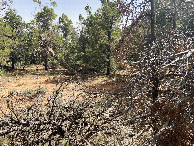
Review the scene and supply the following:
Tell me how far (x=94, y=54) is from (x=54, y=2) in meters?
13.8

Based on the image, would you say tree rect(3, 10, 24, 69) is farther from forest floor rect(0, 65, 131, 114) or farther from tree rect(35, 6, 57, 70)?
forest floor rect(0, 65, 131, 114)

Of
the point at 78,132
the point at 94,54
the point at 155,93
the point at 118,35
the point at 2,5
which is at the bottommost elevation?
the point at 78,132

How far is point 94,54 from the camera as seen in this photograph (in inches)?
711

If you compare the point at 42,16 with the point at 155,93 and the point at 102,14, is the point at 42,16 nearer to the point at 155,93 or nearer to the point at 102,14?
the point at 102,14

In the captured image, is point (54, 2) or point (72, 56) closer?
point (72, 56)

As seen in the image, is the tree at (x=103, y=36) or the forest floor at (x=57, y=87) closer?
the forest floor at (x=57, y=87)

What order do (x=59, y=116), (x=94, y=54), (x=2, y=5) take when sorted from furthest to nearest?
(x=94, y=54) → (x=2, y=5) → (x=59, y=116)

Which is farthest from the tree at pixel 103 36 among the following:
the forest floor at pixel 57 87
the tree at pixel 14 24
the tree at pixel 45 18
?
the tree at pixel 14 24

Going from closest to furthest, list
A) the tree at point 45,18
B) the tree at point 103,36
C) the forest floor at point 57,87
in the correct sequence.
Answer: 1. the forest floor at point 57,87
2. the tree at point 103,36
3. the tree at point 45,18

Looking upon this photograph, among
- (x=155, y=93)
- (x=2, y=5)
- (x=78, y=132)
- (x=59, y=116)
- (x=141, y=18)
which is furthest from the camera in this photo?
(x=2, y=5)

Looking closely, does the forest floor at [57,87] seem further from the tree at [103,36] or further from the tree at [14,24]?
the tree at [14,24]

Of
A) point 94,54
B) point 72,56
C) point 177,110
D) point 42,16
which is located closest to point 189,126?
point 177,110

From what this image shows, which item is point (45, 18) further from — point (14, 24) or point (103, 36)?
point (103, 36)

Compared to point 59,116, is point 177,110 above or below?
above
